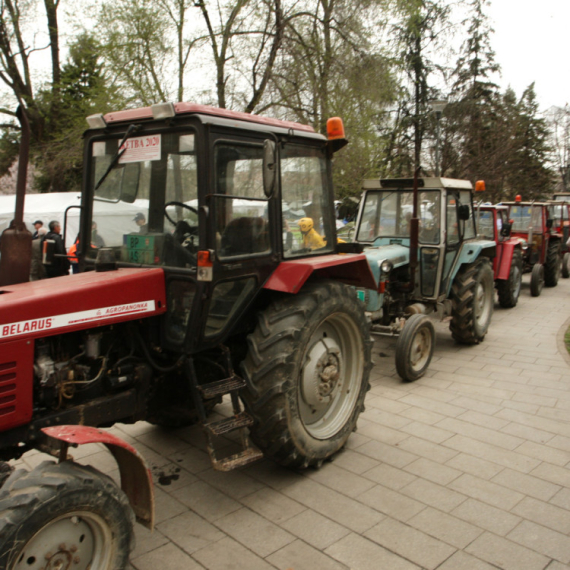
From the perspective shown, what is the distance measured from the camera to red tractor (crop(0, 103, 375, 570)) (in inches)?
97.2

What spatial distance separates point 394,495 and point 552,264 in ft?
35.1

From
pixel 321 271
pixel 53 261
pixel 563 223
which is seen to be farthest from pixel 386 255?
pixel 563 223

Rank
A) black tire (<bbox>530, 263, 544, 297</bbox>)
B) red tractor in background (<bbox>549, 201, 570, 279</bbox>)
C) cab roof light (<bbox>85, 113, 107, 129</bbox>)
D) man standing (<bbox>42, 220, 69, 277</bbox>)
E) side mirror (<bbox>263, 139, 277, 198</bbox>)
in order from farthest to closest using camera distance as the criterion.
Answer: red tractor in background (<bbox>549, 201, 570, 279</bbox>) → black tire (<bbox>530, 263, 544, 297</bbox>) → man standing (<bbox>42, 220, 69, 277</bbox>) → cab roof light (<bbox>85, 113, 107, 129</bbox>) → side mirror (<bbox>263, 139, 277, 198</bbox>)

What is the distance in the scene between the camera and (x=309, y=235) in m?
3.94

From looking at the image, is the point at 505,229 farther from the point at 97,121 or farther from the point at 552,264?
the point at 97,121

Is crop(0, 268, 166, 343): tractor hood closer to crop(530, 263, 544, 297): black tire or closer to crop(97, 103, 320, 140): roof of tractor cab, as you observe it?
crop(97, 103, 320, 140): roof of tractor cab

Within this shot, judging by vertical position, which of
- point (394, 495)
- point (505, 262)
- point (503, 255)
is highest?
point (503, 255)

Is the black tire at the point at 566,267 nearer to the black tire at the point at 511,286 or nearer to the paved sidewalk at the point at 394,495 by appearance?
the black tire at the point at 511,286

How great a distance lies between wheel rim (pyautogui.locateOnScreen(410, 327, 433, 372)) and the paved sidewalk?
0.55 meters

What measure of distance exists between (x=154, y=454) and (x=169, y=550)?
45.6 inches

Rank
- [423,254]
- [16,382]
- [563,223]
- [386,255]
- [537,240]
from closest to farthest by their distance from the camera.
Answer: [16,382] → [386,255] → [423,254] → [537,240] → [563,223]

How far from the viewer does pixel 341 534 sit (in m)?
3.02

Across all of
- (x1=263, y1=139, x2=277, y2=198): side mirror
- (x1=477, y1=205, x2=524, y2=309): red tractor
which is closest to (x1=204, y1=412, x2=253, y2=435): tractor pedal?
(x1=263, y1=139, x2=277, y2=198): side mirror

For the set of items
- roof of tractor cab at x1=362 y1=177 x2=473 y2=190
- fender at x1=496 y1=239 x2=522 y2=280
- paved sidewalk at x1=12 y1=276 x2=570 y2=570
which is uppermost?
roof of tractor cab at x1=362 y1=177 x2=473 y2=190
